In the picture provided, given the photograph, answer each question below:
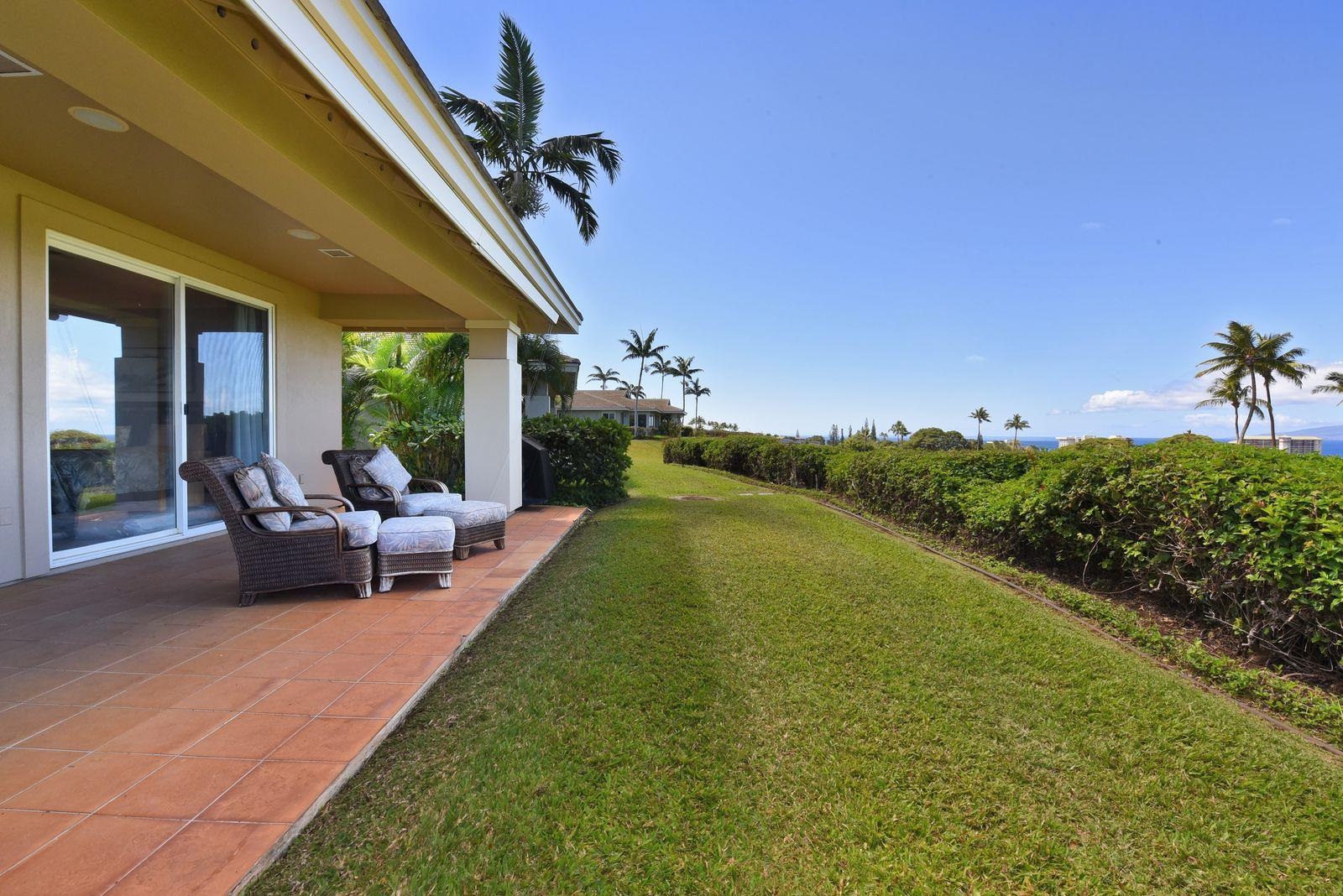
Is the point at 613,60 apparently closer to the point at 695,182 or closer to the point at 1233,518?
the point at 695,182

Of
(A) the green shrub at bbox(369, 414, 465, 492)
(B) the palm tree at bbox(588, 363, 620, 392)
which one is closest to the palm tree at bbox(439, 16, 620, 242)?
(A) the green shrub at bbox(369, 414, 465, 492)

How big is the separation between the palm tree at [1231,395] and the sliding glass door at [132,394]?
2055 inches

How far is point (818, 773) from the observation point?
243 centimetres

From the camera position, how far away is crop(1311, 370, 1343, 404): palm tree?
3569 centimetres

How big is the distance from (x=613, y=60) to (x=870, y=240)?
9.56 meters

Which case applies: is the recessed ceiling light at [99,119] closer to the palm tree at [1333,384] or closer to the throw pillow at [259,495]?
the throw pillow at [259,495]

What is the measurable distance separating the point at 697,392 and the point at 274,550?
2452 inches

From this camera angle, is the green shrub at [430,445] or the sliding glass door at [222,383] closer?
the sliding glass door at [222,383]

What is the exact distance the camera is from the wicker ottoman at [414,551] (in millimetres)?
4598

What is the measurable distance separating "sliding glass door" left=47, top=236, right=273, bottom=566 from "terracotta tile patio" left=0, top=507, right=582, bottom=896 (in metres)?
0.85

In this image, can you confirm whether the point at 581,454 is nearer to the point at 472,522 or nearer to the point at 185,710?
the point at 472,522

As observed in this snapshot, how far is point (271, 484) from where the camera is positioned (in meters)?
4.59

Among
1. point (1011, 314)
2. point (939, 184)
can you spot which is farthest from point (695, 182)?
point (1011, 314)

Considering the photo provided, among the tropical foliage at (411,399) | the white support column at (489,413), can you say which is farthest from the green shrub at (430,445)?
the white support column at (489,413)
